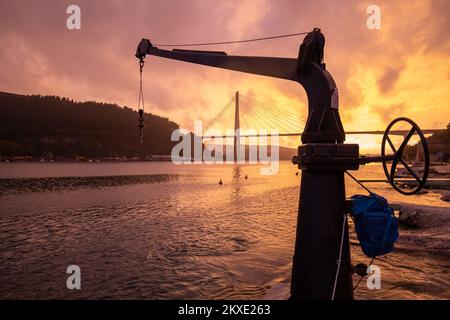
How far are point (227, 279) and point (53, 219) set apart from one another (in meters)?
17.3

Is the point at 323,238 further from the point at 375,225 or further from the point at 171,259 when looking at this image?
the point at 171,259

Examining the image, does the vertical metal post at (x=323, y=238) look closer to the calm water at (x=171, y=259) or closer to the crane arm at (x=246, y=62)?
the crane arm at (x=246, y=62)

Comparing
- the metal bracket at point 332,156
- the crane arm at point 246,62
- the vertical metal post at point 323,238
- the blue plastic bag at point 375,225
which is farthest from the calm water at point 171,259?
the crane arm at point 246,62

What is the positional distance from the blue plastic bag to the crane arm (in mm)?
2241

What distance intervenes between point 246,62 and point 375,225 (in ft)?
11.4

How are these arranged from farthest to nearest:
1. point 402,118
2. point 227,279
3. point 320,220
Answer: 1. point 227,279
2. point 402,118
3. point 320,220

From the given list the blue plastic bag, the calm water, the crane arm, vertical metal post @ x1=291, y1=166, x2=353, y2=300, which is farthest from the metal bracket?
the calm water

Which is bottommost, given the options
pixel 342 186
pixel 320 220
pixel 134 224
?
pixel 134 224

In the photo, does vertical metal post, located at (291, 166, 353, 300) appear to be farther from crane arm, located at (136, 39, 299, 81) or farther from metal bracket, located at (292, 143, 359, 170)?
crane arm, located at (136, 39, 299, 81)

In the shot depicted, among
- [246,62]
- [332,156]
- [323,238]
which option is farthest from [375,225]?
[246,62]

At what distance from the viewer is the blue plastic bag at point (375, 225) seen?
4219 millimetres

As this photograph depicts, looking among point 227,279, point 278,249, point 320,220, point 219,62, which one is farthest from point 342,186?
point 278,249

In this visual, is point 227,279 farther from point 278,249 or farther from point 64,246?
point 64,246

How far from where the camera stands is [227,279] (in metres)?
9.72
